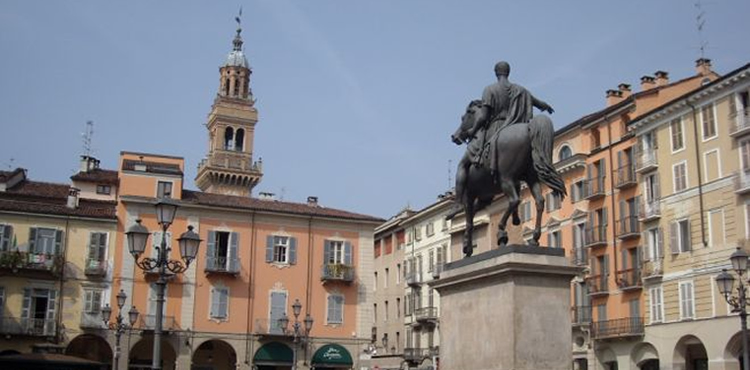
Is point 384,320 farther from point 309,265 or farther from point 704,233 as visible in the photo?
point 704,233

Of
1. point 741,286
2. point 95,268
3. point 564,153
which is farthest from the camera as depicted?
point 564,153

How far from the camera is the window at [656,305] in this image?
45781 millimetres

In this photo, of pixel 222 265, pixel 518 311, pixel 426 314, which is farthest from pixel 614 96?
pixel 518 311

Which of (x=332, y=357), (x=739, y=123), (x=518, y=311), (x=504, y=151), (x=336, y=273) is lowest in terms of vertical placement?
(x=332, y=357)

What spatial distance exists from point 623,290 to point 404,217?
33.8 m

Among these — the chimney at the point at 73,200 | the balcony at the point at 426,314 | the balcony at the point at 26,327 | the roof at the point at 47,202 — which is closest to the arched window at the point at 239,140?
the balcony at the point at 426,314

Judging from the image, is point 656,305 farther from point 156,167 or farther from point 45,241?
point 45,241

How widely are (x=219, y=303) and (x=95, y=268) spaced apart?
7504 millimetres

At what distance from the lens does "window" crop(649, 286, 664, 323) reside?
150ft

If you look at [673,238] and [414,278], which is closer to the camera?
[673,238]

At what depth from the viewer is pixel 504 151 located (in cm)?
1222

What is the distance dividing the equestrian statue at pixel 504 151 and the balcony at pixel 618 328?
3658cm

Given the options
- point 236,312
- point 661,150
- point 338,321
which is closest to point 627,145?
point 661,150

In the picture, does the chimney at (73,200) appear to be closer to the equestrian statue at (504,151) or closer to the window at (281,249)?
the window at (281,249)
